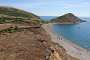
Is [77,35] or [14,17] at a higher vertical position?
[14,17]

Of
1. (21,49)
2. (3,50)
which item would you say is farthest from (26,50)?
(3,50)

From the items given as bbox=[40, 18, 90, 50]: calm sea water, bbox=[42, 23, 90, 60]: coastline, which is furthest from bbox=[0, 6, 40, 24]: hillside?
bbox=[42, 23, 90, 60]: coastline

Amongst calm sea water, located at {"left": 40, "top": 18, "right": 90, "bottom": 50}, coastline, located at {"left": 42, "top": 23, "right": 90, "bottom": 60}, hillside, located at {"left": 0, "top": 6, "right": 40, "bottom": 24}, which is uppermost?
hillside, located at {"left": 0, "top": 6, "right": 40, "bottom": 24}

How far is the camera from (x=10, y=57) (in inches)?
742

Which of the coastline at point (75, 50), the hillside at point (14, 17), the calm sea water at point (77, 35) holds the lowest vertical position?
the calm sea water at point (77, 35)

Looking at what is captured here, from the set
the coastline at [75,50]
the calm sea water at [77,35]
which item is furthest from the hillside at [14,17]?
the coastline at [75,50]

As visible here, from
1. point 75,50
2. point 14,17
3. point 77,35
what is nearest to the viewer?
point 75,50

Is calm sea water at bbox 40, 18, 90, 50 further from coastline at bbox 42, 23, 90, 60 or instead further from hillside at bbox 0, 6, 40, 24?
hillside at bbox 0, 6, 40, 24

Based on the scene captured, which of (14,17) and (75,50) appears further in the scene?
(14,17)

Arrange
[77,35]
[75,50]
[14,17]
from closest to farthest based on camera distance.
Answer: [75,50] < [14,17] < [77,35]

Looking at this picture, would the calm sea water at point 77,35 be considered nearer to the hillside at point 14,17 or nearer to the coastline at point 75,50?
the coastline at point 75,50

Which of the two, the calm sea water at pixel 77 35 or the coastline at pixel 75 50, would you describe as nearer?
the coastline at pixel 75 50

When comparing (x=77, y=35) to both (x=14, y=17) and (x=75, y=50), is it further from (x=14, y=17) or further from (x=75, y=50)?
(x=75, y=50)

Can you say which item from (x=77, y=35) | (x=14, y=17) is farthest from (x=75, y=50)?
(x=14, y=17)
